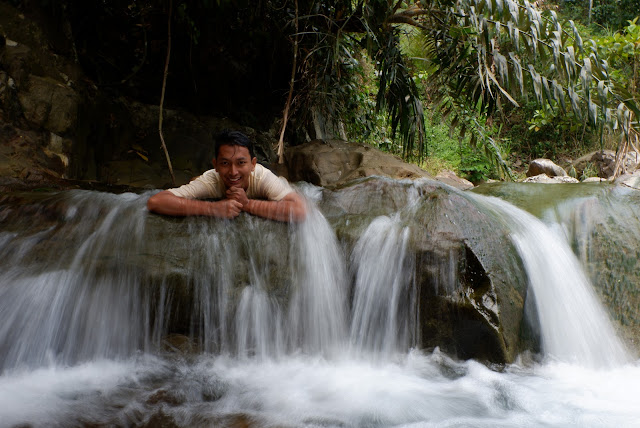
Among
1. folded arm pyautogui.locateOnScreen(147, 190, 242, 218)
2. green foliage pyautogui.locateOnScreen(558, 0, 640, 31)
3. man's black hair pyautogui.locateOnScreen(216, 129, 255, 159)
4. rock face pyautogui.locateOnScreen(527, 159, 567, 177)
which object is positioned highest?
green foliage pyautogui.locateOnScreen(558, 0, 640, 31)

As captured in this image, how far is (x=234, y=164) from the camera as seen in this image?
3.19m

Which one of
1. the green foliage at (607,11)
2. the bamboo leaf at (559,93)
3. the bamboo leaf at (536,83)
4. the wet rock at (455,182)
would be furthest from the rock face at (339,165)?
the green foliage at (607,11)

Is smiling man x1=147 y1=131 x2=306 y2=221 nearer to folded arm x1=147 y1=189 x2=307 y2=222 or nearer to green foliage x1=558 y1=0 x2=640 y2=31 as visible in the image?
folded arm x1=147 y1=189 x2=307 y2=222

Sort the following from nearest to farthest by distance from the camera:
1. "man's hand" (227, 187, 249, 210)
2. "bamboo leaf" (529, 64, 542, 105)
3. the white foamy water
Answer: the white foamy water, "man's hand" (227, 187, 249, 210), "bamboo leaf" (529, 64, 542, 105)

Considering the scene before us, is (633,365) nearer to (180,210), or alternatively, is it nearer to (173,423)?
(173,423)

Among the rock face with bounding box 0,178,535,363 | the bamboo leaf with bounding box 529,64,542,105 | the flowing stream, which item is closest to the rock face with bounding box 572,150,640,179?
the bamboo leaf with bounding box 529,64,542,105

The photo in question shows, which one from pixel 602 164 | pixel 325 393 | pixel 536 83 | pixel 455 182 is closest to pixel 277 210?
pixel 325 393

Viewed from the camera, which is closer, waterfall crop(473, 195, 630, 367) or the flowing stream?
the flowing stream

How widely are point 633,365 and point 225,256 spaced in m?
2.58

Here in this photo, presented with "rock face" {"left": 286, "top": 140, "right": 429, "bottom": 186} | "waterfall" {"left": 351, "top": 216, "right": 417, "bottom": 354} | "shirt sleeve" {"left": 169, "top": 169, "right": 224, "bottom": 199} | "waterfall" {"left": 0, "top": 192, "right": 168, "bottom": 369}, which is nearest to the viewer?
"waterfall" {"left": 0, "top": 192, "right": 168, "bottom": 369}

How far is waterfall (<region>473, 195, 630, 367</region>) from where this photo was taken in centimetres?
285

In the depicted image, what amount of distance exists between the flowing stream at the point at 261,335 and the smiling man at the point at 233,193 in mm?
87

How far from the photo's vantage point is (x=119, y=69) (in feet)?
18.2

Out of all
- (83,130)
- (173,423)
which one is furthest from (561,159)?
(173,423)
